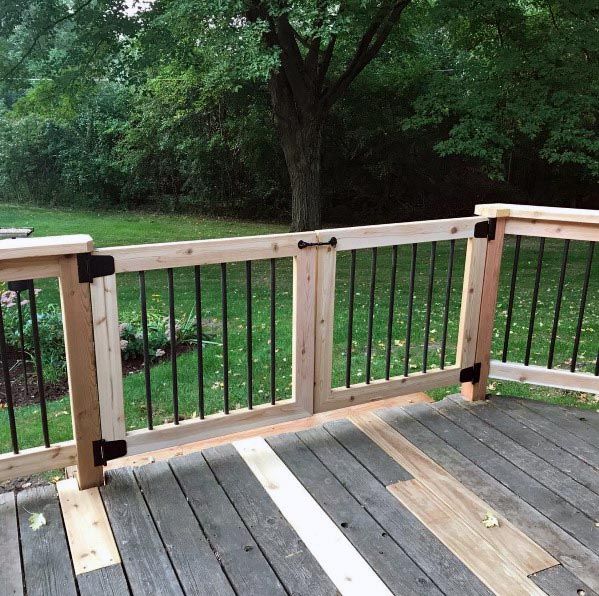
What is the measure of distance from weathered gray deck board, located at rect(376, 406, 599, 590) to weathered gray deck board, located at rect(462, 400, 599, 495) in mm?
354

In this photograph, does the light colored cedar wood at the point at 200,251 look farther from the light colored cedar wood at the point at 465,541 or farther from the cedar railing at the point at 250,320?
the light colored cedar wood at the point at 465,541

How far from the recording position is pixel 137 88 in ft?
34.4

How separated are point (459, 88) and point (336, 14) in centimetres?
356

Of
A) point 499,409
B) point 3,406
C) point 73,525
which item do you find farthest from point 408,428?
point 3,406

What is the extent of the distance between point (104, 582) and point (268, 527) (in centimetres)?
64

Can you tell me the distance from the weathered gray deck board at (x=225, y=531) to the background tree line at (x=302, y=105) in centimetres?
611

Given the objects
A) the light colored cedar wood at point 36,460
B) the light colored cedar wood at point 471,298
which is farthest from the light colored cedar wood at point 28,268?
the light colored cedar wood at point 471,298

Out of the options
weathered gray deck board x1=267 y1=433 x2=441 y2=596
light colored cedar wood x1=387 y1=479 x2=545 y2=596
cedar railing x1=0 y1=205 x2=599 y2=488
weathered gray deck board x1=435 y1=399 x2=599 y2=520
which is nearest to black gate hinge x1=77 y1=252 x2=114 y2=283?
cedar railing x1=0 y1=205 x2=599 y2=488

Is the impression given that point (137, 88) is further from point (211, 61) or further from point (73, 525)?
point (73, 525)

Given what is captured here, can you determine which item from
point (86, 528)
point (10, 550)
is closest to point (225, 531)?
point (86, 528)

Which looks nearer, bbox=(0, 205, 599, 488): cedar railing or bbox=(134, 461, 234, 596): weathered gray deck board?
bbox=(134, 461, 234, 596): weathered gray deck board

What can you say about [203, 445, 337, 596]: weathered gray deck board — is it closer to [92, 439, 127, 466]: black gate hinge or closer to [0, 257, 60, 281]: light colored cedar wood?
[92, 439, 127, 466]: black gate hinge

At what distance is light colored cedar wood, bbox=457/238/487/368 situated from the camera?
3.37 metres

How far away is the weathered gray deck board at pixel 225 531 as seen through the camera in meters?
2.15
